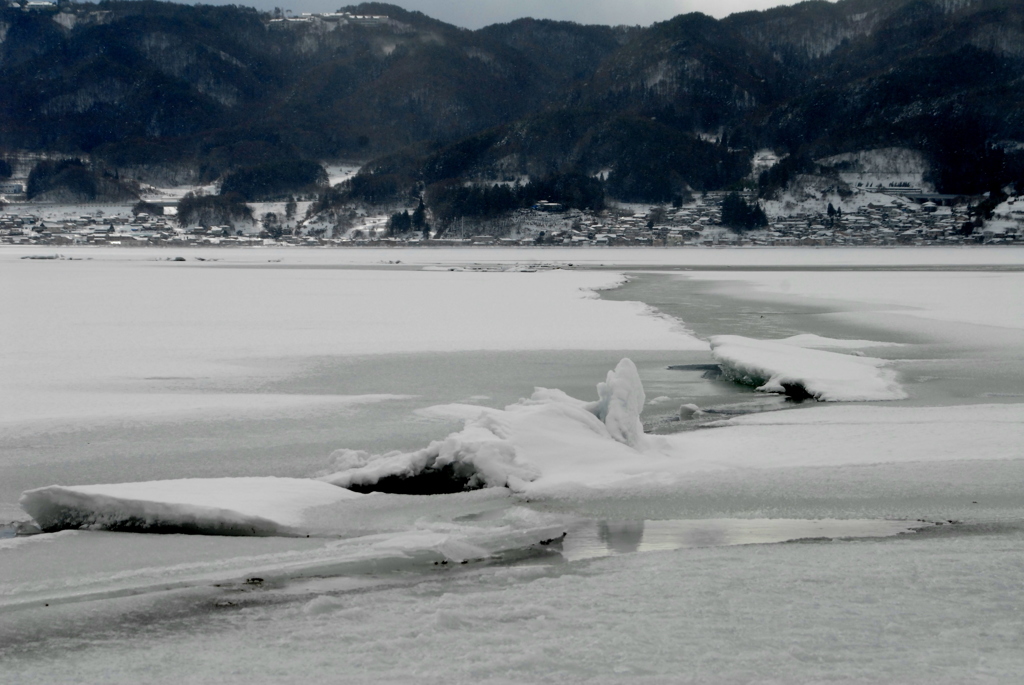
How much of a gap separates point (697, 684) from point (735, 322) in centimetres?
2364

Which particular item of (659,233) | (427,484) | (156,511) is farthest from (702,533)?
(659,233)

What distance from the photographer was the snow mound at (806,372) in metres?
15.1

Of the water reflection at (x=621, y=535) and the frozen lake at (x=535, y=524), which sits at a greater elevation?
the frozen lake at (x=535, y=524)

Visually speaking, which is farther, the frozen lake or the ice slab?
the ice slab

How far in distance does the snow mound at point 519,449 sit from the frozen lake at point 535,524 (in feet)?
0.15

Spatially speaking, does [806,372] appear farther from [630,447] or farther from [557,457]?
[557,457]

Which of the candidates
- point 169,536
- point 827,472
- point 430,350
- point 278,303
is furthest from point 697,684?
point 278,303

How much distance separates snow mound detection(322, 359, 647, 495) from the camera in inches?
383

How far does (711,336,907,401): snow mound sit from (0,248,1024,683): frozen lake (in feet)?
0.34

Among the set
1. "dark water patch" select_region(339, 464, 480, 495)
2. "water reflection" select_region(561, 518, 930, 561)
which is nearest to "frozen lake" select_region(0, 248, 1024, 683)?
"water reflection" select_region(561, 518, 930, 561)

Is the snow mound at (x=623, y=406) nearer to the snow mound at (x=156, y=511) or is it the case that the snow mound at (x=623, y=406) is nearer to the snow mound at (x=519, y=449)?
the snow mound at (x=519, y=449)

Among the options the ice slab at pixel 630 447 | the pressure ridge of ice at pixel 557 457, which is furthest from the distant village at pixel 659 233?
the pressure ridge of ice at pixel 557 457

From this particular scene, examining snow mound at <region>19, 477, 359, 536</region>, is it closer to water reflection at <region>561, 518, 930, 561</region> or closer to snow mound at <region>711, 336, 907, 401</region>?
water reflection at <region>561, 518, 930, 561</region>

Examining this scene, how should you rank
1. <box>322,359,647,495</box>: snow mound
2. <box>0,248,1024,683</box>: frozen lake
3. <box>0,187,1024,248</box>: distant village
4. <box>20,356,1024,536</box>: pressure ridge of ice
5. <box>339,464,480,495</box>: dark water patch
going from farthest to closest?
1. <box>0,187,1024,248</box>: distant village
2. <box>322,359,647,495</box>: snow mound
3. <box>339,464,480,495</box>: dark water patch
4. <box>20,356,1024,536</box>: pressure ridge of ice
5. <box>0,248,1024,683</box>: frozen lake
